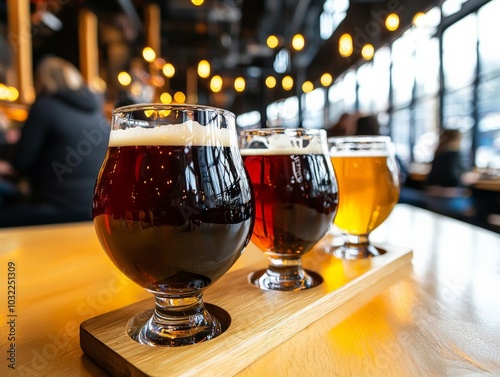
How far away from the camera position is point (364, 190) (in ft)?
2.80

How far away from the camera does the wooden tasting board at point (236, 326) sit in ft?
1.40

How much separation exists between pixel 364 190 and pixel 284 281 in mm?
298

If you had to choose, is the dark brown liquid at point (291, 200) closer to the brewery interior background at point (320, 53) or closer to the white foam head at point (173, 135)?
the white foam head at point (173, 135)

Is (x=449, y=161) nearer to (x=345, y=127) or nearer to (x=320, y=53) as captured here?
(x=345, y=127)

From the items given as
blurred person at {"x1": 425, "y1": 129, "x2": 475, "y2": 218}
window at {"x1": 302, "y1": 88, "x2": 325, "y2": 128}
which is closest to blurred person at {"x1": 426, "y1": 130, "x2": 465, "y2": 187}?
blurred person at {"x1": 425, "y1": 129, "x2": 475, "y2": 218}

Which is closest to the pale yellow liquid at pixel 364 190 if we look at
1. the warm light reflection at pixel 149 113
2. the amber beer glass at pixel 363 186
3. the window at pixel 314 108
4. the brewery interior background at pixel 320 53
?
the amber beer glass at pixel 363 186

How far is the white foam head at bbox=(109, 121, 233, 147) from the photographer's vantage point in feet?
1.53

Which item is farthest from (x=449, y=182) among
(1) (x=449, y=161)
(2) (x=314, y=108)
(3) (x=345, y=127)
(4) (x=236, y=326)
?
(2) (x=314, y=108)

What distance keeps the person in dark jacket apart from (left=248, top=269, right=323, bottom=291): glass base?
1.74 m

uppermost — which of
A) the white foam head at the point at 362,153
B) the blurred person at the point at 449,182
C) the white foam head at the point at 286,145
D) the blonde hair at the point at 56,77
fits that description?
the blonde hair at the point at 56,77


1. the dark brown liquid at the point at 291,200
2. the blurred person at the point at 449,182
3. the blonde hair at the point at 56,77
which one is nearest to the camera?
the dark brown liquid at the point at 291,200

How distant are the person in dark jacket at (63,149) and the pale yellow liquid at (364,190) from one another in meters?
1.71

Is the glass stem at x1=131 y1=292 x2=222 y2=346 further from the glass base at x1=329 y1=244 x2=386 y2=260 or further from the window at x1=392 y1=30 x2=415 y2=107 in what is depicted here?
the window at x1=392 y1=30 x2=415 y2=107

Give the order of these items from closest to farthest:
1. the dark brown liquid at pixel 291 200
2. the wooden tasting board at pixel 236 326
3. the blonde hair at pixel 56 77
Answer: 1. the wooden tasting board at pixel 236 326
2. the dark brown liquid at pixel 291 200
3. the blonde hair at pixel 56 77
